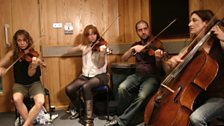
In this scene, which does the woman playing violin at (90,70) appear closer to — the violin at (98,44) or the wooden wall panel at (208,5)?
the violin at (98,44)

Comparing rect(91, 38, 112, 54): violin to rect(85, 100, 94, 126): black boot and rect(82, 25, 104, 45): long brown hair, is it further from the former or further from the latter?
rect(85, 100, 94, 126): black boot

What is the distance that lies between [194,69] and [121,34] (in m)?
2.15

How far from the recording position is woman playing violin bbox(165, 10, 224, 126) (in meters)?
1.99

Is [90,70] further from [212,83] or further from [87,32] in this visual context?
[212,83]

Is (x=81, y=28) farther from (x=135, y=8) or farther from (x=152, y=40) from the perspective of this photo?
(x=152, y=40)

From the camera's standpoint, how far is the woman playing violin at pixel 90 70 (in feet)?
10.6

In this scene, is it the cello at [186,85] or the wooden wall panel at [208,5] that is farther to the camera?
the wooden wall panel at [208,5]

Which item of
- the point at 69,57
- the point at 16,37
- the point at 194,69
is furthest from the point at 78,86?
the point at 194,69

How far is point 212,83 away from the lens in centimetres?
207

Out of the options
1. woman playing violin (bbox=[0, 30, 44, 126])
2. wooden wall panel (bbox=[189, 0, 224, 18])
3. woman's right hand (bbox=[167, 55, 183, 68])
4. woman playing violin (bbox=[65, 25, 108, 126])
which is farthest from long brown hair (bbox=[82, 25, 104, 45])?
woman's right hand (bbox=[167, 55, 183, 68])

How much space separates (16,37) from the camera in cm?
325

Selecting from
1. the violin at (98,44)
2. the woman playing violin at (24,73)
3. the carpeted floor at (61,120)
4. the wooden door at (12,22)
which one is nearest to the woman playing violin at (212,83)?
the violin at (98,44)

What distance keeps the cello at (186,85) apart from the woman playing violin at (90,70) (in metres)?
1.23

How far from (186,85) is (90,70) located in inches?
68.3
